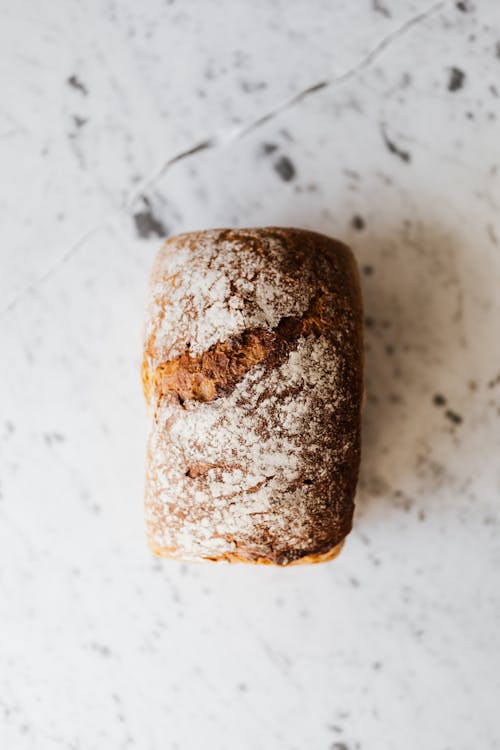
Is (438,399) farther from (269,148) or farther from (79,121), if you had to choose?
(79,121)

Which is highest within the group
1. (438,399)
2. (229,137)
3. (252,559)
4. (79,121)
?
(79,121)

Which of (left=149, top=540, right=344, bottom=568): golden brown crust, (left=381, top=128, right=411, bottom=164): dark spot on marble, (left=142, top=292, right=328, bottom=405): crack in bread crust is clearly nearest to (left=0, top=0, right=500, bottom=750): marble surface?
(left=381, top=128, right=411, bottom=164): dark spot on marble

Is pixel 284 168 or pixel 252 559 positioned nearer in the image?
pixel 252 559

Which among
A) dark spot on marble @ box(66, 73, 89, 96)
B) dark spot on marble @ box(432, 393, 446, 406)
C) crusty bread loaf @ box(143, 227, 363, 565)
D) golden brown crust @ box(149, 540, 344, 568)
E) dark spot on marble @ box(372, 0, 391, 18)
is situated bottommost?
dark spot on marble @ box(432, 393, 446, 406)

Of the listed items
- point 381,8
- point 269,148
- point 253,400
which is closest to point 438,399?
point 253,400

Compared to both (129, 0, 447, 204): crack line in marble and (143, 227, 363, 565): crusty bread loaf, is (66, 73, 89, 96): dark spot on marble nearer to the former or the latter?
(129, 0, 447, 204): crack line in marble

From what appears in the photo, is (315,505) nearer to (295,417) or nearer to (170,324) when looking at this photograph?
(295,417)

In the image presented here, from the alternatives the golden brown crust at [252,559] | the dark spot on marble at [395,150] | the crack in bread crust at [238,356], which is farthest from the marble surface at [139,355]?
the crack in bread crust at [238,356]
